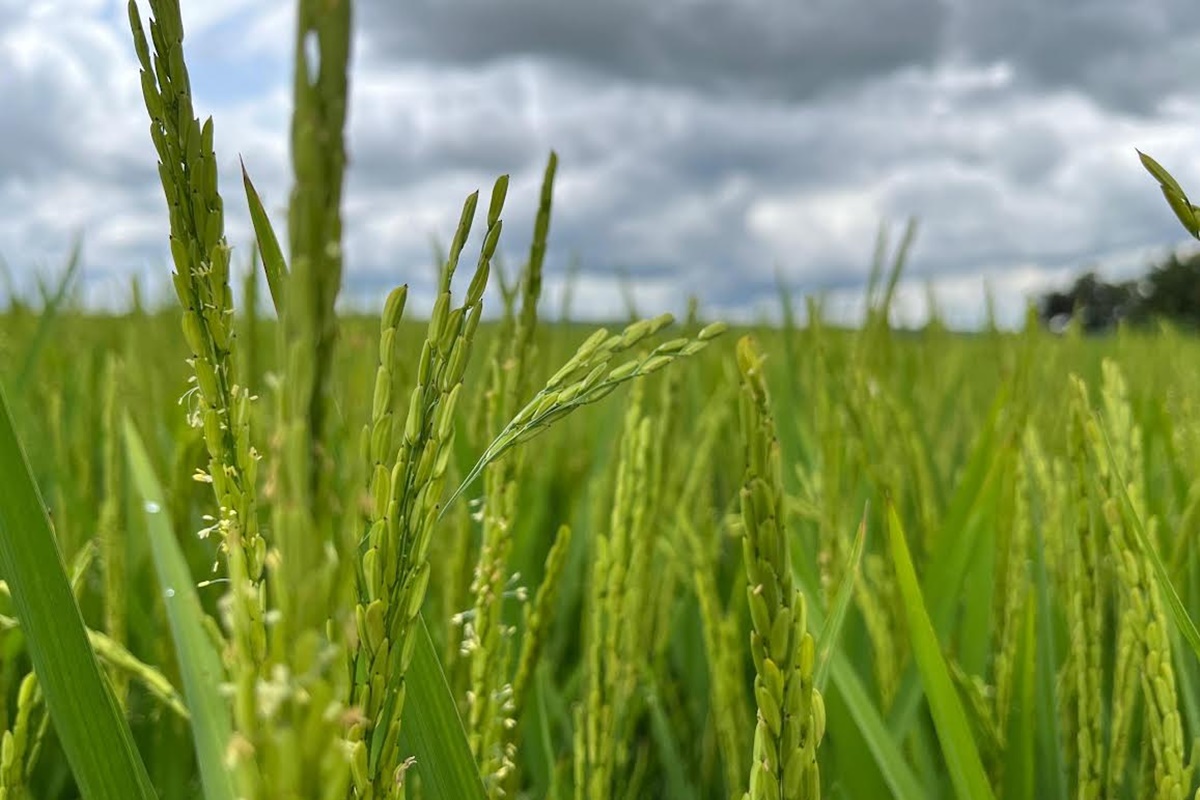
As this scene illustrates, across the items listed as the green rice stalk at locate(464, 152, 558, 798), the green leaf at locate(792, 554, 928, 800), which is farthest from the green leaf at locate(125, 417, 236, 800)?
the green leaf at locate(792, 554, 928, 800)

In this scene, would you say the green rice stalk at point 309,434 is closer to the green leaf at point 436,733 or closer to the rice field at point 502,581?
the rice field at point 502,581

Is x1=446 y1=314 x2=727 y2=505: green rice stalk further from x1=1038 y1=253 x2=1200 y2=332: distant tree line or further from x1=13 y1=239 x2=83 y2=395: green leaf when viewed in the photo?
x1=1038 y1=253 x2=1200 y2=332: distant tree line

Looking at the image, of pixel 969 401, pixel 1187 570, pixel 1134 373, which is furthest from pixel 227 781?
pixel 1134 373

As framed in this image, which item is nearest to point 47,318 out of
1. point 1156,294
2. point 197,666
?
point 197,666

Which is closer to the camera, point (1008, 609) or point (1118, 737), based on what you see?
point (1118, 737)

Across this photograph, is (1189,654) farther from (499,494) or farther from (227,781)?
(227,781)

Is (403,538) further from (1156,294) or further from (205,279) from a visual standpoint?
(1156,294)

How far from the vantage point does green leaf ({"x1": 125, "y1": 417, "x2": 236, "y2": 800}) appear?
0.42 metres

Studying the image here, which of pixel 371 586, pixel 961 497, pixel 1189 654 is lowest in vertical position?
pixel 1189 654

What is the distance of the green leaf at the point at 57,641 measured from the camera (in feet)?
1.35

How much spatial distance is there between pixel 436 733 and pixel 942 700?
0.33m

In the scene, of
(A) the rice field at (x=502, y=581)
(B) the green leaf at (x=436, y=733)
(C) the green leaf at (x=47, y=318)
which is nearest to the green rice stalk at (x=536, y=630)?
(A) the rice field at (x=502, y=581)

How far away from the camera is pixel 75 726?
16.2 inches

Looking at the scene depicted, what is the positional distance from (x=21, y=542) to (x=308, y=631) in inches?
12.2
